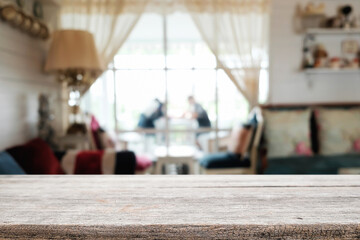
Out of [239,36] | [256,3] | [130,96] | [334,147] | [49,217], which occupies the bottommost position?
[334,147]

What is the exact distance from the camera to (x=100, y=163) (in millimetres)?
2438

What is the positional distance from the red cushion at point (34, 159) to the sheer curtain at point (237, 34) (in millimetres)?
2225

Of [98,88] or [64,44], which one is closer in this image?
[64,44]

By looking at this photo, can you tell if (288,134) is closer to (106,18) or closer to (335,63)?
(335,63)

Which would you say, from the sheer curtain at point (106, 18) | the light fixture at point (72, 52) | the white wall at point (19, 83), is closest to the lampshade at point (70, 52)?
the light fixture at point (72, 52)

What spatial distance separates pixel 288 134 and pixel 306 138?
0.19 metres

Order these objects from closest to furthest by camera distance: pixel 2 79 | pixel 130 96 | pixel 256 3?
pixel 2 79 < pixel 256 3 < pixel 130 96

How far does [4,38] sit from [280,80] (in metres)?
2.82

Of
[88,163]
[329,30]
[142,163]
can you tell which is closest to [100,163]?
[88,163]

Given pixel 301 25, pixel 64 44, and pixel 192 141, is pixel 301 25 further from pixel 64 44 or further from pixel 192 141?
pixel 64 44

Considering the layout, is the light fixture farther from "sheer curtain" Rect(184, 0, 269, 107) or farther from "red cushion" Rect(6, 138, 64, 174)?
"sheer curtain" Rect(184, 0, 269, 107)

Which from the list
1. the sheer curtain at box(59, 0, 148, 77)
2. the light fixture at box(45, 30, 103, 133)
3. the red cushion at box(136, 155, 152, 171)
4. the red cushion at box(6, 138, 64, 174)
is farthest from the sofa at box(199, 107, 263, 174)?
the sheer curtain at box(59, 0, 148, 77)

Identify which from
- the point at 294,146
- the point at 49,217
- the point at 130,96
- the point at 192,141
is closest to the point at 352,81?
the point at 294,146

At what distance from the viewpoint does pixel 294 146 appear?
335 cm
